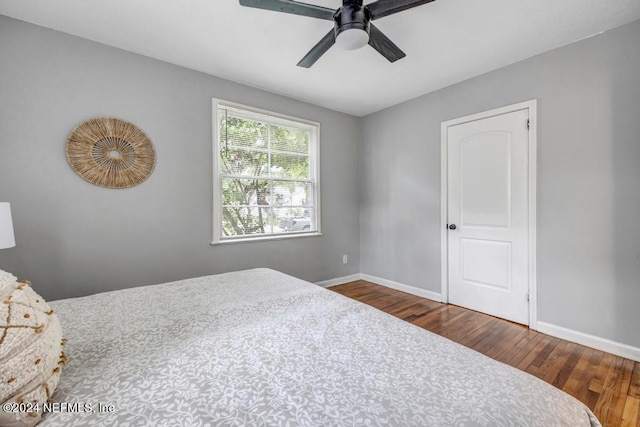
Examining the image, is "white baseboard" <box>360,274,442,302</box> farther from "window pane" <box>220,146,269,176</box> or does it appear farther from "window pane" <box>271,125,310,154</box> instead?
"window pane" <box>220,146,269,176</box>

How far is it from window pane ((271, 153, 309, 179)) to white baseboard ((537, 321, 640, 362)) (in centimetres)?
293

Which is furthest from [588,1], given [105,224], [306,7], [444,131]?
[105,224]

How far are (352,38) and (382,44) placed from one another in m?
0.35

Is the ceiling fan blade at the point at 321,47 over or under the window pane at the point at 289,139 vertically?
over

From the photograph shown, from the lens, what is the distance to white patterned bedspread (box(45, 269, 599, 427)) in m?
0.63

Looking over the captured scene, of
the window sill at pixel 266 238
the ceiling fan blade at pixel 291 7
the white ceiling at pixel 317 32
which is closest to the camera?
the ceiling fan blade at pixel 291 7

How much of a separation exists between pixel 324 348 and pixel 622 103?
283 cm

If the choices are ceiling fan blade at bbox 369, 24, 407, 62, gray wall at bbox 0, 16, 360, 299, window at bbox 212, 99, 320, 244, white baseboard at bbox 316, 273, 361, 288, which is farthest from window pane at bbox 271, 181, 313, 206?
ceiling fan blade at bbox 369, 24, 407, 62

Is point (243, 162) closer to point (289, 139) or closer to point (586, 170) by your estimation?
point (289, 139)

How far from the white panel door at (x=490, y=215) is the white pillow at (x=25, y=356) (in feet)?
10.5

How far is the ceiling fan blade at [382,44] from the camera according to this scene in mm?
1686

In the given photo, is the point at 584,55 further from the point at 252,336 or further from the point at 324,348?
the point at 252,336

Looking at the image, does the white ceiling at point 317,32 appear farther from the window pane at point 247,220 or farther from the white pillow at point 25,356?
→ the white pillow at point 25,356

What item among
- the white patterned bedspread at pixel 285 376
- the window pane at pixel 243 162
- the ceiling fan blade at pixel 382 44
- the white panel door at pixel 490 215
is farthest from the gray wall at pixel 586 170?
the window pane at pixel 243 162
